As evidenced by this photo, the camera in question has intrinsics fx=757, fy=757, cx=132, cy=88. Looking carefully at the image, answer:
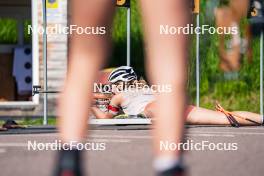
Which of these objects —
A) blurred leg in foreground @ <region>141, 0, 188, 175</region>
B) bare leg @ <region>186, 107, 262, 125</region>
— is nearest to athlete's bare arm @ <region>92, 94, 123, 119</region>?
bare leg @ <region>186, 107, 262, 125</region>

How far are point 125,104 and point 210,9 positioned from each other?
9.78 feet

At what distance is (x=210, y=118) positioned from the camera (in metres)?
6.23

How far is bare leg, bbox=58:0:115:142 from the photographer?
2031mm

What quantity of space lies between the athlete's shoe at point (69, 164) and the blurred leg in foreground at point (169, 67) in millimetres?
209

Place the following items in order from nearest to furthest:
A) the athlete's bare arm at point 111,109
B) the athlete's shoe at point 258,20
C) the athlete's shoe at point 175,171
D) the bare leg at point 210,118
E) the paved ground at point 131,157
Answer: the athlete's shoe at point 175,171
the paved ground at point 131,157
the bare leg at point 210,118
the athlete's bare arm at point 111,109
the athlete's shoe at point 258,20

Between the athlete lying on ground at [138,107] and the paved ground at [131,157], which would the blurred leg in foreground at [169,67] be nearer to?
the paved ground at [131,157]

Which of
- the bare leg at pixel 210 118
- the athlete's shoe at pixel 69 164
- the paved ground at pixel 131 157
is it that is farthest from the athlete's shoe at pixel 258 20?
the athlete's shoe at pixel 69 164

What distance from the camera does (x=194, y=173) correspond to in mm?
2984

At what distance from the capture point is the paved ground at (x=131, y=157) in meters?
3.08

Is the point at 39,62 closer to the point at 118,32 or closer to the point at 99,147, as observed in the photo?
the point at 118,32

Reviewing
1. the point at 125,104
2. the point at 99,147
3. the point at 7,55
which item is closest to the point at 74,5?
the point at 99,147

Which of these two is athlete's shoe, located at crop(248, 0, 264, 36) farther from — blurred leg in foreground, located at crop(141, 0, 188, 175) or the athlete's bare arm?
blurred leg in foreground, located at crop(141, 0, 188, 175)

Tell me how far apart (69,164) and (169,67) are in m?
0.36

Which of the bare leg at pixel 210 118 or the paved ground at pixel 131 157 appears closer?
the paved ground at pixel 131 157
